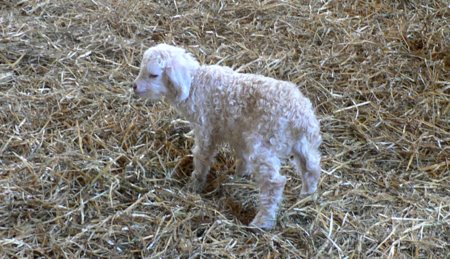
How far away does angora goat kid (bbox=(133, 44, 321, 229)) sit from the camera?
3004mm

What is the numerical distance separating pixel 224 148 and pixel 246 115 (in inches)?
24.8

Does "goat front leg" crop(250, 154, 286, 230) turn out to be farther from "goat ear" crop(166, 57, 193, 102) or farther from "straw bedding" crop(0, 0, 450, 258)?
"goat ear" crop(166, 57, 193, 102)

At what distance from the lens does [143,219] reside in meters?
3.10

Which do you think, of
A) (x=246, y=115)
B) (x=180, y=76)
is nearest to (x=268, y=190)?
(x=246, y=115)

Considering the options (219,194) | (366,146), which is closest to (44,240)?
(219,194)

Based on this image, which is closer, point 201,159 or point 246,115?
point 246,115

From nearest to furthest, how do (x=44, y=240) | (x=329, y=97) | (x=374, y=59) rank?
(x=44, y=240), (x=329, y=97), (x=374, y=59)

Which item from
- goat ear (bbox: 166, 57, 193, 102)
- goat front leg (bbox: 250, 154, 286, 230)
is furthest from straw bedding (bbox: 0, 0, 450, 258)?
goat ear (bbox: 166, 57, 193, 102)

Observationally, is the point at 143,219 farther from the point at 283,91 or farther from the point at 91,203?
the point at 283,91

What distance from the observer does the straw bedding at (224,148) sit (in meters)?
3.05

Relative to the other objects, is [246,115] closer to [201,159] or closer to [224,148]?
[201,159]

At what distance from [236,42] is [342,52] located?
2.45ft

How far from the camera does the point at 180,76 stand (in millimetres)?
3131

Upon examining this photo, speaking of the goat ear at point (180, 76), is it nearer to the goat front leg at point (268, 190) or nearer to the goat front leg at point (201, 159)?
the goat front leg at point (201, 159)
